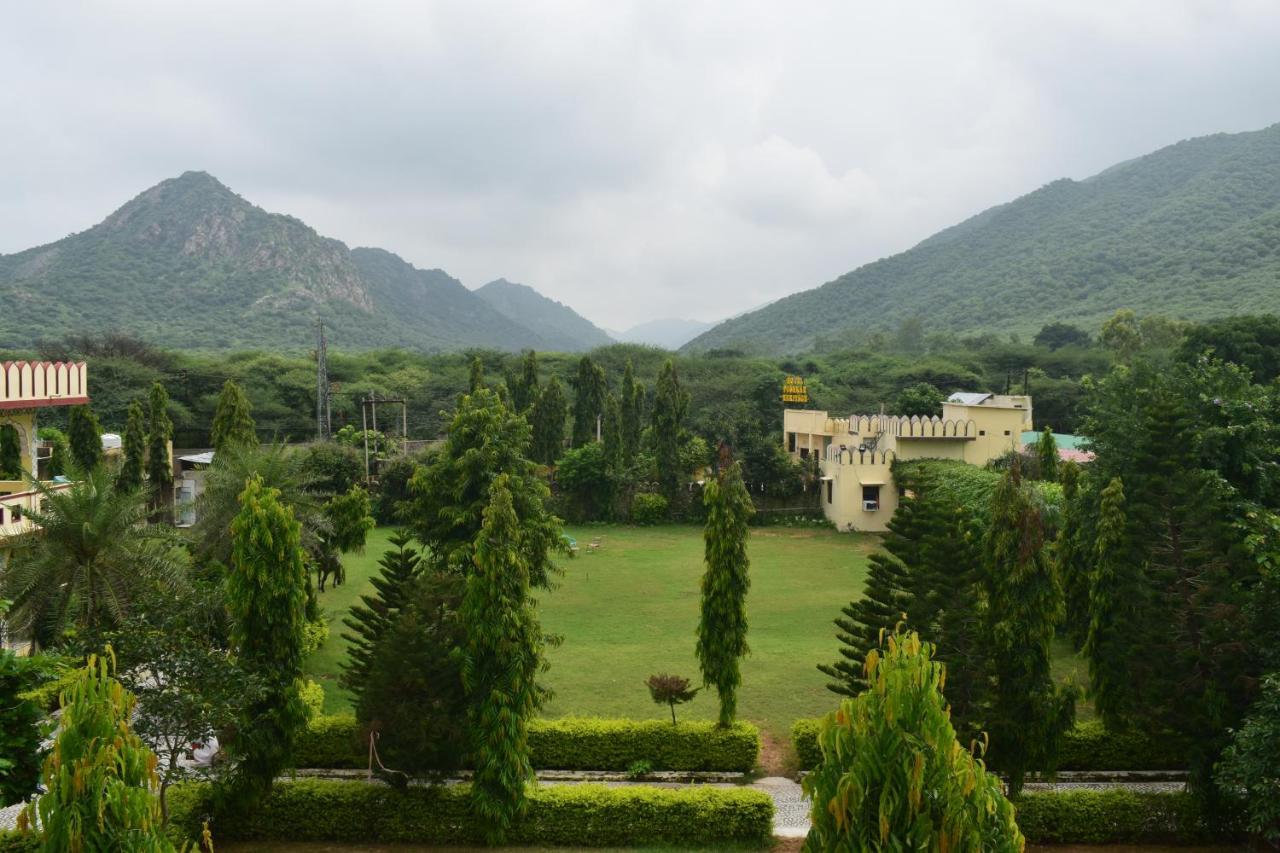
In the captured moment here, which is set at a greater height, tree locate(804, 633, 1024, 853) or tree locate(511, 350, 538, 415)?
tree locate(511, 350, 538, 415)

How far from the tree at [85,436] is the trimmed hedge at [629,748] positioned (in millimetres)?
15251

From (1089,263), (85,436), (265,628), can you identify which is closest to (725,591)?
(265,628)

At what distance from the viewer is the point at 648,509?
29.0 metres

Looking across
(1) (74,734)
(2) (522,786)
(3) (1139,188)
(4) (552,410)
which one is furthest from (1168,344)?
(3) (1139,188)

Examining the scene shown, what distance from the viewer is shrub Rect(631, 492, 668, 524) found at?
2905 centimetres

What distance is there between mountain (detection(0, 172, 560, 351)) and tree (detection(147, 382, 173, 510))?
36946 mm

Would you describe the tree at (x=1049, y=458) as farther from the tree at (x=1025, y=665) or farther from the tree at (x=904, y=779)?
the tree at (x=904, y=779)

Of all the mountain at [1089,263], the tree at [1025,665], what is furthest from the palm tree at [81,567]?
the mountain at [1089,263]

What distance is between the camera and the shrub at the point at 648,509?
29047 millimetres

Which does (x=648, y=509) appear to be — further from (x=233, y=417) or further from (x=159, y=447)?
(x=159, y=447)

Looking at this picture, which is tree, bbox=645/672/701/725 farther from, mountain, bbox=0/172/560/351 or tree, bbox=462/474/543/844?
mountain, bbox=0/172/560/351

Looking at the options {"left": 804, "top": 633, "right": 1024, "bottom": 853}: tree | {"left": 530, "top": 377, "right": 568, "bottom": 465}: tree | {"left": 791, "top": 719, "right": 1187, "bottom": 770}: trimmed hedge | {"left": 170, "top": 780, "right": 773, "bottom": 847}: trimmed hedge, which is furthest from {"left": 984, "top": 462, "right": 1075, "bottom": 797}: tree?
{"left": 530, "top": 377, "right": 568, "bottom": 465}: tree

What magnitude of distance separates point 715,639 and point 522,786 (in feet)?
9.76

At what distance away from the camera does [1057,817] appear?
8773mm
